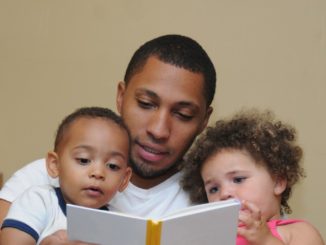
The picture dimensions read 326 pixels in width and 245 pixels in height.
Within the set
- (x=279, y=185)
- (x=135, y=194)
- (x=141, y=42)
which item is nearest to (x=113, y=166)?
(x=135, y=194)

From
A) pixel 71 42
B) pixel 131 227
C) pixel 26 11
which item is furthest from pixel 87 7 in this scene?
pixel 131 227

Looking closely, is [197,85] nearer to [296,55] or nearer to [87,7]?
[296,55]

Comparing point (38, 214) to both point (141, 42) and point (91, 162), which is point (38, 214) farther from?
point (141, 42)

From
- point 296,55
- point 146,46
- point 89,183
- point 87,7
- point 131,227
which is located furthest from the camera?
point 87,7

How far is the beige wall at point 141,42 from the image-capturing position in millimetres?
1744

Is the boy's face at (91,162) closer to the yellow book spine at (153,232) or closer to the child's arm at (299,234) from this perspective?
the yellow book spine at (153,232)

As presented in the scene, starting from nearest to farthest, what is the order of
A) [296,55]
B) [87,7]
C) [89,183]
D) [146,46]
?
[89,183], [146,46], [296,55], [87,7]

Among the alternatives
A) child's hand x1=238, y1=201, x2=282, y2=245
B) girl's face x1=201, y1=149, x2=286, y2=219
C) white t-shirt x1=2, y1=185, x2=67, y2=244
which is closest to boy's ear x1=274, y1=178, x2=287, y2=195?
girl's face x1=201, y1=149, x2=286, y2=219

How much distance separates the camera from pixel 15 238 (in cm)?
107

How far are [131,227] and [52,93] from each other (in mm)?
1233

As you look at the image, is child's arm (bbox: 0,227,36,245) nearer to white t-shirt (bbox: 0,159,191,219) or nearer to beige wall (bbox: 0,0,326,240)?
white t-shirt (bbox: 0,159,191,219)

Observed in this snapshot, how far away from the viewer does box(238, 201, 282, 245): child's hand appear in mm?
1065

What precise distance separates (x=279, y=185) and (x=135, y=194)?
44 centimetres

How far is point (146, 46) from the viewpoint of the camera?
153 centimetres
